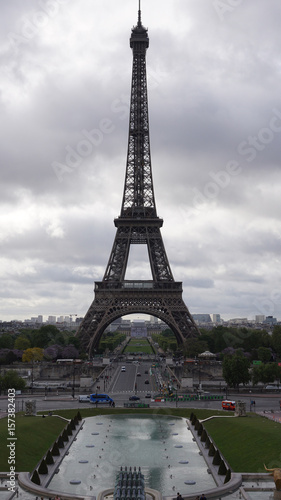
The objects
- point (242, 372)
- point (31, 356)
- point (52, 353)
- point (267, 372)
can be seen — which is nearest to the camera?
point (242, 372)

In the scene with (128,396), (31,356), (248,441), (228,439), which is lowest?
(228,439)

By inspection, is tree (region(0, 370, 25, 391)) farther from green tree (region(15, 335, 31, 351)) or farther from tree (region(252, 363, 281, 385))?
green tree (region(15, 335, 31, 351))

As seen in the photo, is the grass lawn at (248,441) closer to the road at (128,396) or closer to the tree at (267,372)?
the road at (128,396)

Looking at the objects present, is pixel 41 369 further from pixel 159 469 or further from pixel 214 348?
pixel 159 469

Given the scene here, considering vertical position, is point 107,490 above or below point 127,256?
below

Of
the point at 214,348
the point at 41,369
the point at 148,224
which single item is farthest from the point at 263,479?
the point at 214,348

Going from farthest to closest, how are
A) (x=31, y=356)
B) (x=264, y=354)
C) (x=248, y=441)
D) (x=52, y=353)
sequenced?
(x=52, y=353) < (x=264, y=354) < (x=31, y=356) < (x=248, y=441)

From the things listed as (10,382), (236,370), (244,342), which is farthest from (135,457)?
(244,342)

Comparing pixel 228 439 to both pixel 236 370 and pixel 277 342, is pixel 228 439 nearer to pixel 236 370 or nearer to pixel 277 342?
pixel 236 370
